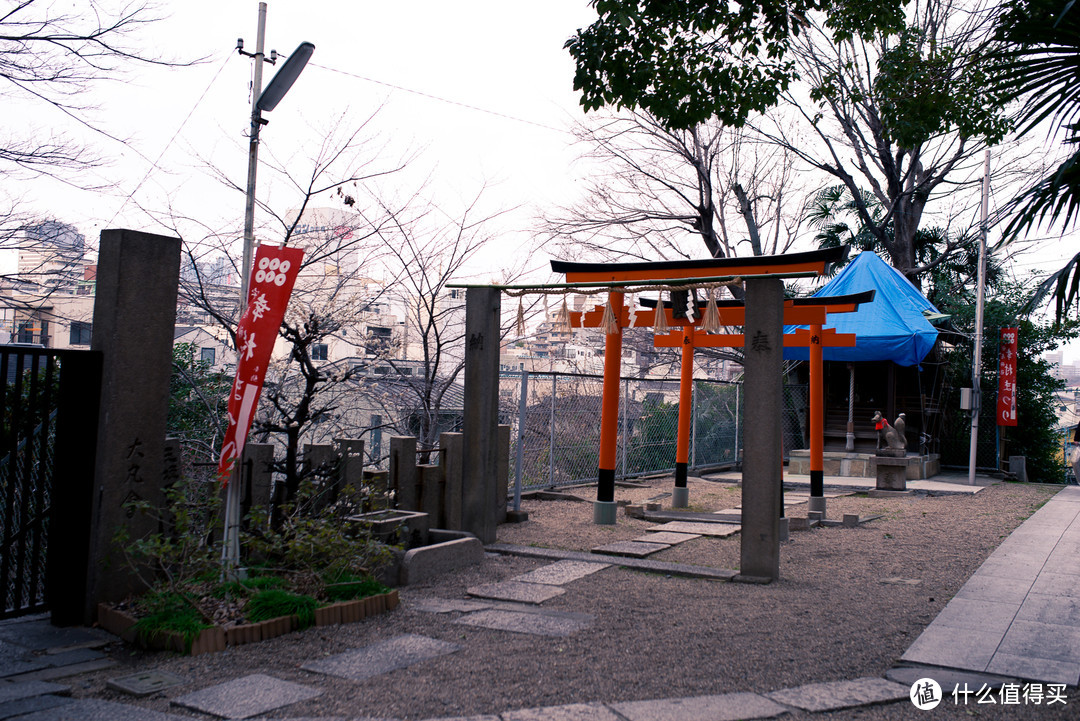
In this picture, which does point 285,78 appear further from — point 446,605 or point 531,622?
point 531,622

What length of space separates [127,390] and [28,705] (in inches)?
79.2

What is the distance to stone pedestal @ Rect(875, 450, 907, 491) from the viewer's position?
47.0ft

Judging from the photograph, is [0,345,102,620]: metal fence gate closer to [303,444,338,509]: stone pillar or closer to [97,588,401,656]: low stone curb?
[97,588,401,656]: low stone curb

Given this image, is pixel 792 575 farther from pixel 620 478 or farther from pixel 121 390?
pixel 620 478

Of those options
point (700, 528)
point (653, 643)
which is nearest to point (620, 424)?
point (700, 528)

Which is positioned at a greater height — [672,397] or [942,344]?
[942,344]

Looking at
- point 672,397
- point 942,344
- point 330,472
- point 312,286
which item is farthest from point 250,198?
point 942,344

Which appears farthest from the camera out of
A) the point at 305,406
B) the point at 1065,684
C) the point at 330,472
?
the point at 330,472

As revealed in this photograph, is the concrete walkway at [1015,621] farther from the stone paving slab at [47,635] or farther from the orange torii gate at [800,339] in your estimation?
the stone paving slab at [47,635]

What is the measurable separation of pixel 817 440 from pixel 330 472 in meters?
Result: 6.49

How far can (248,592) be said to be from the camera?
5098 millimetres

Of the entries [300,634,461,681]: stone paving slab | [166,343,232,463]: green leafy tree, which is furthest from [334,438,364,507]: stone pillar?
[166,343,232,463]: green leafy tree

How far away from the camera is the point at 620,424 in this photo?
46.2 ft

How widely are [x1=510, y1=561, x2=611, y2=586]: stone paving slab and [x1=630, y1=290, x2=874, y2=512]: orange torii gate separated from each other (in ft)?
10.7
